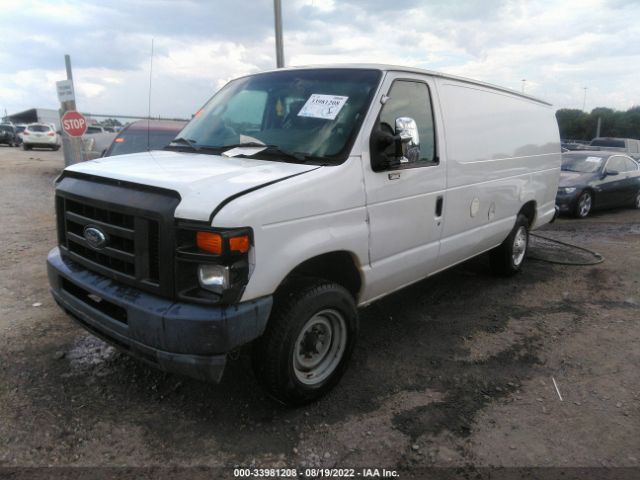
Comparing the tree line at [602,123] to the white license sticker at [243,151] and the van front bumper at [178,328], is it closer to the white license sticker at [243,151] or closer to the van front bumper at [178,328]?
the white license sticker at [243,151]

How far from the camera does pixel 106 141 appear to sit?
13039 mm

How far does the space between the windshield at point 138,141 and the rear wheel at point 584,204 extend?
854cm

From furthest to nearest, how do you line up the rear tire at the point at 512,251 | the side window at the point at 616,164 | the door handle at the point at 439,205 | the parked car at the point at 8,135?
the parked car at the point at 8,135, the side window at the point at 616,164, the rear tire at the point at 512,251, the door handle at the point at 439,205

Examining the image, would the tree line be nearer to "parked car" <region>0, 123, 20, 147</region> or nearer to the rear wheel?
the rear wheel

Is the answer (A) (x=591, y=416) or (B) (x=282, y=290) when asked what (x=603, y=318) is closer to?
(A) (x=591, y=416)

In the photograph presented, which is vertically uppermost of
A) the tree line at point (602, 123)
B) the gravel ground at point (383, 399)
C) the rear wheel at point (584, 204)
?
the tree line at point (602, 123)

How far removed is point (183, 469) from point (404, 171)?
2.42 metres

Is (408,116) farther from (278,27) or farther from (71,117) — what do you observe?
(71,117)

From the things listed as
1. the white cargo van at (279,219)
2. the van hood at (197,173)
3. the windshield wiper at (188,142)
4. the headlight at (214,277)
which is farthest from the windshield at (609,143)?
the headlight at (214,277)

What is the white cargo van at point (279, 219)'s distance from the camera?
260 centimetres

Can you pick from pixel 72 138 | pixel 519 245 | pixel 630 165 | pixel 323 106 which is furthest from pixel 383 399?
pixel 630 165

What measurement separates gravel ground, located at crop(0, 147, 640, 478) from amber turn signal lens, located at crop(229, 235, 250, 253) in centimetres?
119

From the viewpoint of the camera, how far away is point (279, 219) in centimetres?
274

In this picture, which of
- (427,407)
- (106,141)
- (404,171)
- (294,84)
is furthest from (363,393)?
(106,141)
